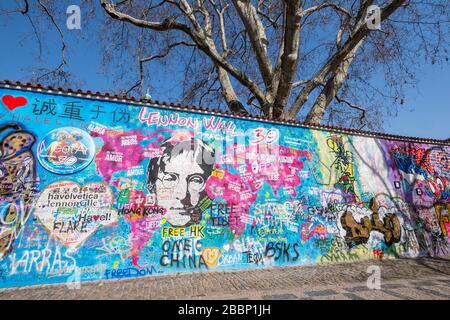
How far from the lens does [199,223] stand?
209 inches

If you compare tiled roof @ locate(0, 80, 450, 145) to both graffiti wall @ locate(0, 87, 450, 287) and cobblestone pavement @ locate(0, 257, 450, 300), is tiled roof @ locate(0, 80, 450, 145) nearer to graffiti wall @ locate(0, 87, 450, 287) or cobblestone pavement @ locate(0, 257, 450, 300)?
graffiti wall @ locate(0, 87, 450, 287)

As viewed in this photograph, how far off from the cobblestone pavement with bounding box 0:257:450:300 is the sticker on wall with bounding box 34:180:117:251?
0.85 m

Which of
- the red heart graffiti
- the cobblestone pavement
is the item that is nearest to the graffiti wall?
the red heart graffiti

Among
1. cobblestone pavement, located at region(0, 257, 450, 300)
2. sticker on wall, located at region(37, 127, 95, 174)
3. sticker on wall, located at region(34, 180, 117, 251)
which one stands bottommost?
cobblestone pavement, located at region(0, 257, 450, 300)

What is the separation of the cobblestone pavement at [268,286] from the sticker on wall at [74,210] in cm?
85

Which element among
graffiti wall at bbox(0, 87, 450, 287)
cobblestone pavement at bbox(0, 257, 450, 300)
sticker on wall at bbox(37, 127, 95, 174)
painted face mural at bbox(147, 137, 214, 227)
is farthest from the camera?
painted face mural at bbox(147, 137, 214, 227)

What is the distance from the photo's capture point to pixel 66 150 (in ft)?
15.6

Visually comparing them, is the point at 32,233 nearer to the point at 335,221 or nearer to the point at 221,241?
the point at 221,241

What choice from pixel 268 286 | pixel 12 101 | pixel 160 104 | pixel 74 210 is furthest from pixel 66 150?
pixel 268 286

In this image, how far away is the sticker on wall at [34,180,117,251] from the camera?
449 centimetres

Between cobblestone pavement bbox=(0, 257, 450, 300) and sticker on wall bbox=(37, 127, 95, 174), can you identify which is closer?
cobblestone pavement bbox=(0, 257, 450, 300)

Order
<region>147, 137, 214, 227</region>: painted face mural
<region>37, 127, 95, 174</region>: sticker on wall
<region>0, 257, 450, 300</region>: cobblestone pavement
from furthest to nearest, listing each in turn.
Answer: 1. <region>147, 137, 214, 227</region>: painted face mural
2. <region>37, 127, 95, 174</region>: sticker on wall
3. <region>0, 257, 450, 300</region>: cobblestone pavement

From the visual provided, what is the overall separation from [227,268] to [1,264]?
3830mm

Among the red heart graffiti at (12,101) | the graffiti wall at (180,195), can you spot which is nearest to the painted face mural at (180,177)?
the graffiti wall at (180,195)
